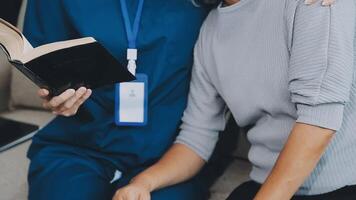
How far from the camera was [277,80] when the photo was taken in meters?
1.05

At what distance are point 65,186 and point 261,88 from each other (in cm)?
53

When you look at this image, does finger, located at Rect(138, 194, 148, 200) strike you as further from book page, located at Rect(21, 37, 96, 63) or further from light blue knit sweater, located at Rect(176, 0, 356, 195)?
book page, located at Rect(21, 37, 96, 63)

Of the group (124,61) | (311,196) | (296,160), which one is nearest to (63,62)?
(124,61)

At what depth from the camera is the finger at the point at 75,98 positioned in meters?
1.04

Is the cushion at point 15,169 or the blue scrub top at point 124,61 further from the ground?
the blue scrub top at point 124,61

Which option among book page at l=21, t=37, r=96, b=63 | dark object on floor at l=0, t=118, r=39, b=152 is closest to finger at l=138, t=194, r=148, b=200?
book page at l=21, t=37, r=96, b=63

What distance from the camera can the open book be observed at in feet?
3.10

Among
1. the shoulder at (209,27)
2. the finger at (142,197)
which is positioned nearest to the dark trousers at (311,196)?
the finger at (142,197)

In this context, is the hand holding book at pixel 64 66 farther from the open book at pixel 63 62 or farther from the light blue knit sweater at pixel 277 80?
the light blue knit sweater at pixel 277 80

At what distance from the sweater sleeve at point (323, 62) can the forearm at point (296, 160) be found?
0.08ft

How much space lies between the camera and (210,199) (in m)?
1.33

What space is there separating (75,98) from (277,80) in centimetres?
45

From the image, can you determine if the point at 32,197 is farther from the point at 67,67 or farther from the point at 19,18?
the point at 19,18

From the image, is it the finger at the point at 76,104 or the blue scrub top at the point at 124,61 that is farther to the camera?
the blue scrub top at the point at 124,61
